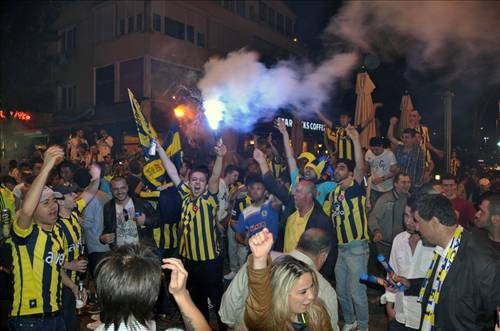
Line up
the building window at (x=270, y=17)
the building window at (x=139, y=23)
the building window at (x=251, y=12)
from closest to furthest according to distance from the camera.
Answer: the building window at (x=139, y=23) < the building window at (x=251, y=12) < the building window at (x=270, y=17)

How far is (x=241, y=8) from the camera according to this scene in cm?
2814

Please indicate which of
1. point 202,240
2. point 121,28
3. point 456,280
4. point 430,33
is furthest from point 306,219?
point 121,28

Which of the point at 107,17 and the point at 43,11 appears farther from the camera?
the point at 107,17

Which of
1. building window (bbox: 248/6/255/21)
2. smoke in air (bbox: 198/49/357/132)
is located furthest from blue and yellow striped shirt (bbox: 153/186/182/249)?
building window (bbox: 248/6/255/21)

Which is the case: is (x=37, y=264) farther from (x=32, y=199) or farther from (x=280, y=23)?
(x=280, y=23)

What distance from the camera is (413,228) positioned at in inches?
178

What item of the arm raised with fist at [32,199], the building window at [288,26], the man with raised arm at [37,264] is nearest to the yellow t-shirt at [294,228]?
the man with raised arm at [37,264]

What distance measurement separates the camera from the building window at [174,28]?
76.9 feet

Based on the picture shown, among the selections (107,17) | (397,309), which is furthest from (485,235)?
(107,17)

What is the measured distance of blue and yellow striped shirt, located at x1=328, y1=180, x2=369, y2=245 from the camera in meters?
6.25

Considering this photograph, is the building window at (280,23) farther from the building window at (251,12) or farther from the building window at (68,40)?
the building window at (68,40)

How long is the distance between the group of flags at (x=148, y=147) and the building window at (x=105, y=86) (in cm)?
1859

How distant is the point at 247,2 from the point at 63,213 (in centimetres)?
2588

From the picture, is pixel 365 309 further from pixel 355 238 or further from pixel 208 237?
pixel 208 237
